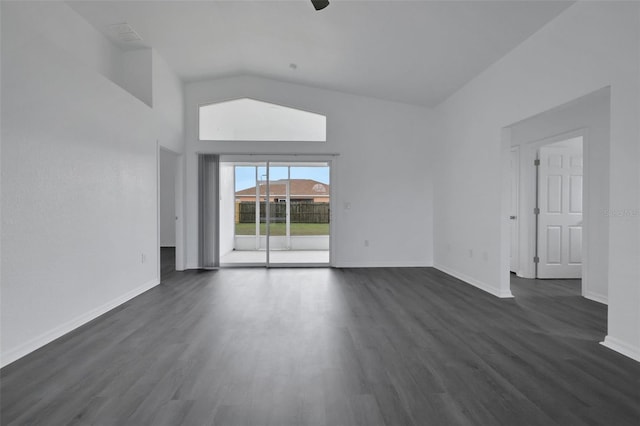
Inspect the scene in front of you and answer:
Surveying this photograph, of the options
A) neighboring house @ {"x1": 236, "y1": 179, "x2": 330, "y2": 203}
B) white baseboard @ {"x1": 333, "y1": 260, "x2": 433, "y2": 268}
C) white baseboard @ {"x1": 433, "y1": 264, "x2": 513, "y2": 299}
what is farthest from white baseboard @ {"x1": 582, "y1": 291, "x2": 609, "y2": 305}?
neighboring house @ {"x1": 236, "y1": 179, "x2": 330, "y2": 203}

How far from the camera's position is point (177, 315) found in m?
3.60

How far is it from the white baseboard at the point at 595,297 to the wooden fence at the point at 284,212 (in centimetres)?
452

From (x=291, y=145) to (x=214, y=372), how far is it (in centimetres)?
471

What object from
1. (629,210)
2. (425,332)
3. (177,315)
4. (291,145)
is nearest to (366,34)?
(291,145)

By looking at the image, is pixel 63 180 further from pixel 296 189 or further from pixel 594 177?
pixel 594 177

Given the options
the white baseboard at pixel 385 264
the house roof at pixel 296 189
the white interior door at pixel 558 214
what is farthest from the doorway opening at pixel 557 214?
the house roof at pixel 296 189

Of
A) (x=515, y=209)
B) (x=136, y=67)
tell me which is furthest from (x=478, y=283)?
(x=136, y=67)

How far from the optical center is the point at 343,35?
169 inches

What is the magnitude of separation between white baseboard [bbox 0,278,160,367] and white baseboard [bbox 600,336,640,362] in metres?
4.62

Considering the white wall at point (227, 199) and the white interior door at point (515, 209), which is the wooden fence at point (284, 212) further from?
the white interior door at point (515, 209)

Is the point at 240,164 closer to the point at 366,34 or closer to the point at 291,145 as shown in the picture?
the point at 291,145

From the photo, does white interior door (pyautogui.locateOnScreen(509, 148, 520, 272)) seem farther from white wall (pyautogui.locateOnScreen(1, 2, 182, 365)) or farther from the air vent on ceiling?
the air vent on ceiling

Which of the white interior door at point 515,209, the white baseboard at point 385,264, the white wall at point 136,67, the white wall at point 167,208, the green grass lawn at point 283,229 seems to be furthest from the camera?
the white wall at point 167,208

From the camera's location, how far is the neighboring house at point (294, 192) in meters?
6.85
